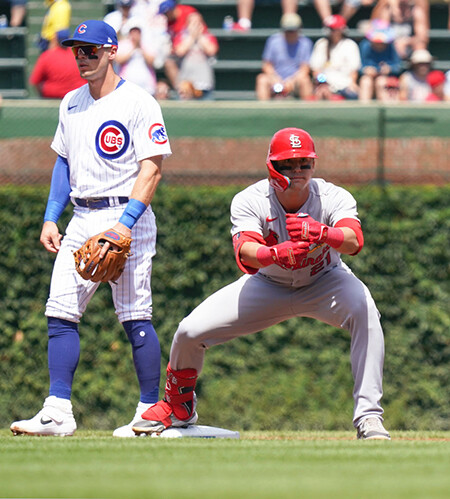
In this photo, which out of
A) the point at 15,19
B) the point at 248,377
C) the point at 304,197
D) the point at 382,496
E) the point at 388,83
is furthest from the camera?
the point at 15,19

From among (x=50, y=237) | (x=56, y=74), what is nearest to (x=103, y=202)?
(x=50, y=237)

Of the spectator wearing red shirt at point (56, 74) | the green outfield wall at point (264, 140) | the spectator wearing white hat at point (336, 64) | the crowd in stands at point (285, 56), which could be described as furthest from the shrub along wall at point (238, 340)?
the crowd in stands at point (285, 56)

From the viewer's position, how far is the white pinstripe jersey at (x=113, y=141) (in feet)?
18.8

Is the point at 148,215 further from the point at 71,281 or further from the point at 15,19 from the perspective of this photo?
the point at 15,19

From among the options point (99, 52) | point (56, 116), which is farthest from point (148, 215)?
point (56, 116)

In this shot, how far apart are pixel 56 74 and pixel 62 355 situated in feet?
17.8

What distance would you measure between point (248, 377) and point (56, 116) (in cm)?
284

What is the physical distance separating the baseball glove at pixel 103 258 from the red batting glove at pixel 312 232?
0.95 metres

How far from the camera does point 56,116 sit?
350 inches

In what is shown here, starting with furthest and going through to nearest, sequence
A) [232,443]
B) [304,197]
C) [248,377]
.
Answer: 1. [248,377]
2. [304,197]
3. [232,443]

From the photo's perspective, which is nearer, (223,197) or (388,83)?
(223,197)

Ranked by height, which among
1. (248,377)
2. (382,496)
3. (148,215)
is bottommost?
(248,377)

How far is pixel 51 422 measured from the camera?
5477 mm

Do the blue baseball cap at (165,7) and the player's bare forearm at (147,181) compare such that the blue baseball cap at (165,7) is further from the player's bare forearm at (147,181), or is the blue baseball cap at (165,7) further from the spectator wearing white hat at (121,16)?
the player's bare forearm at (147,181)
